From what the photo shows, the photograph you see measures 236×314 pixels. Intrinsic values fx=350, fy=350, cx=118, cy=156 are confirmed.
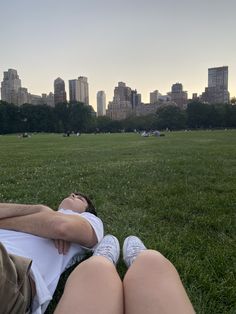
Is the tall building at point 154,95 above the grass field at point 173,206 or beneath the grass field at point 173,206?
above

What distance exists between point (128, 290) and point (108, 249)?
3.12 ft

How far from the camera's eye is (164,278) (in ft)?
8.00

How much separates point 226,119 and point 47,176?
107 m

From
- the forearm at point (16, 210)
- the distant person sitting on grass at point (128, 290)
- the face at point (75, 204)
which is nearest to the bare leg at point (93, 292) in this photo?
the distant person sitting on grass at point (128, 290)

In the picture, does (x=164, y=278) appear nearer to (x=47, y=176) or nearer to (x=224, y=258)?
(x=224, y=258)

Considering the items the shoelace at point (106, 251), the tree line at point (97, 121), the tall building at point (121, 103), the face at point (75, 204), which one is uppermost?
the tall building at point (121, 103)

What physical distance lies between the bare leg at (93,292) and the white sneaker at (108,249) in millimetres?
537

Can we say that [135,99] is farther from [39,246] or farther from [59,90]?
[39,246]

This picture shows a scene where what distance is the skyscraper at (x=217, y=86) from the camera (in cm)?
16746

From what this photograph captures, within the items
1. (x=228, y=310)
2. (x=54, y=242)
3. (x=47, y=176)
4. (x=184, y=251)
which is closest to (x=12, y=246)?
(x=54, y=242)

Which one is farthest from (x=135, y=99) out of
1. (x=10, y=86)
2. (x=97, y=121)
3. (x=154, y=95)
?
(x=97, y=121)

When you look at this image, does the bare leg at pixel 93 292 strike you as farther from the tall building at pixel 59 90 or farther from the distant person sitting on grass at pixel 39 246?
the tall building at pixel 59 90

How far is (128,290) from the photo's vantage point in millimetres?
2408

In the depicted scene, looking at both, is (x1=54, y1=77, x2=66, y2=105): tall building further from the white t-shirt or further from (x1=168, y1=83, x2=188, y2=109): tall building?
the white t-shirt
